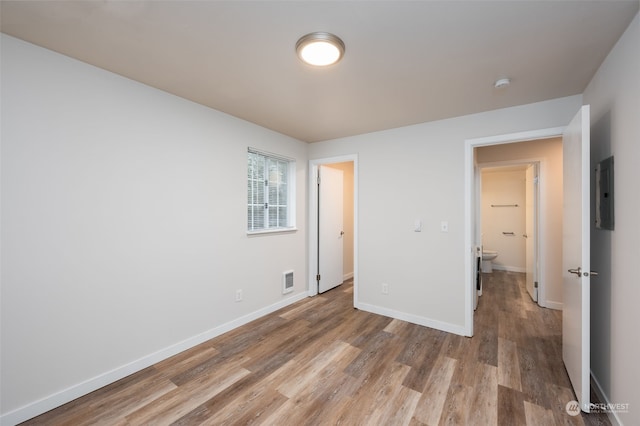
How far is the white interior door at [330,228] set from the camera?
13.9 ft

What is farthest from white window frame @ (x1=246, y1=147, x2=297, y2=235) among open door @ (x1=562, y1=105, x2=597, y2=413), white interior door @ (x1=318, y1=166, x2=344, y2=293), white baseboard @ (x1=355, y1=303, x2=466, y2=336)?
open door @ (x1=562, y1=105, x2=597, y2=413)

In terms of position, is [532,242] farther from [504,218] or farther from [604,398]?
[604,398]

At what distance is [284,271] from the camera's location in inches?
146

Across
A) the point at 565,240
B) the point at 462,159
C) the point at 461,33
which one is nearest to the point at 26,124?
the point at 461,33

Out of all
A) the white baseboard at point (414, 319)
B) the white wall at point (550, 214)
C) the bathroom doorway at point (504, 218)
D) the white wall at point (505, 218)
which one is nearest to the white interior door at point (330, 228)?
the white baseboard at point (414, 319)

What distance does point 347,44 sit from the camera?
170 cm

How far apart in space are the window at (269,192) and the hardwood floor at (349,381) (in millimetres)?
1261

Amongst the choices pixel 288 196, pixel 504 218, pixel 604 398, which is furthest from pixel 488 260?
pixel 288 196

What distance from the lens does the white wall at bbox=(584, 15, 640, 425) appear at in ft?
4.73

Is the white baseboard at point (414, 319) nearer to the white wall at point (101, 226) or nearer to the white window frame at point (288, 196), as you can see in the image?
the white window frame at point (288, 196)

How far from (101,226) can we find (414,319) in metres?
3.23

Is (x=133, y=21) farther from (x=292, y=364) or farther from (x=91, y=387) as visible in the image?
(x=292, y=364)

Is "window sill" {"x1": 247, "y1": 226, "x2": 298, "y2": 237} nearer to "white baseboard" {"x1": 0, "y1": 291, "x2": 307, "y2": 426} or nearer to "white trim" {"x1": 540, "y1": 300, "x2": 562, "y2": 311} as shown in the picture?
"white baseboard" {"x1": 0, "y1": 291, "x2": 307, "y2": 426}

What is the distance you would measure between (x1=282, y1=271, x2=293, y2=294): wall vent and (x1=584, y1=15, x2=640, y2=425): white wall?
3.03 m
